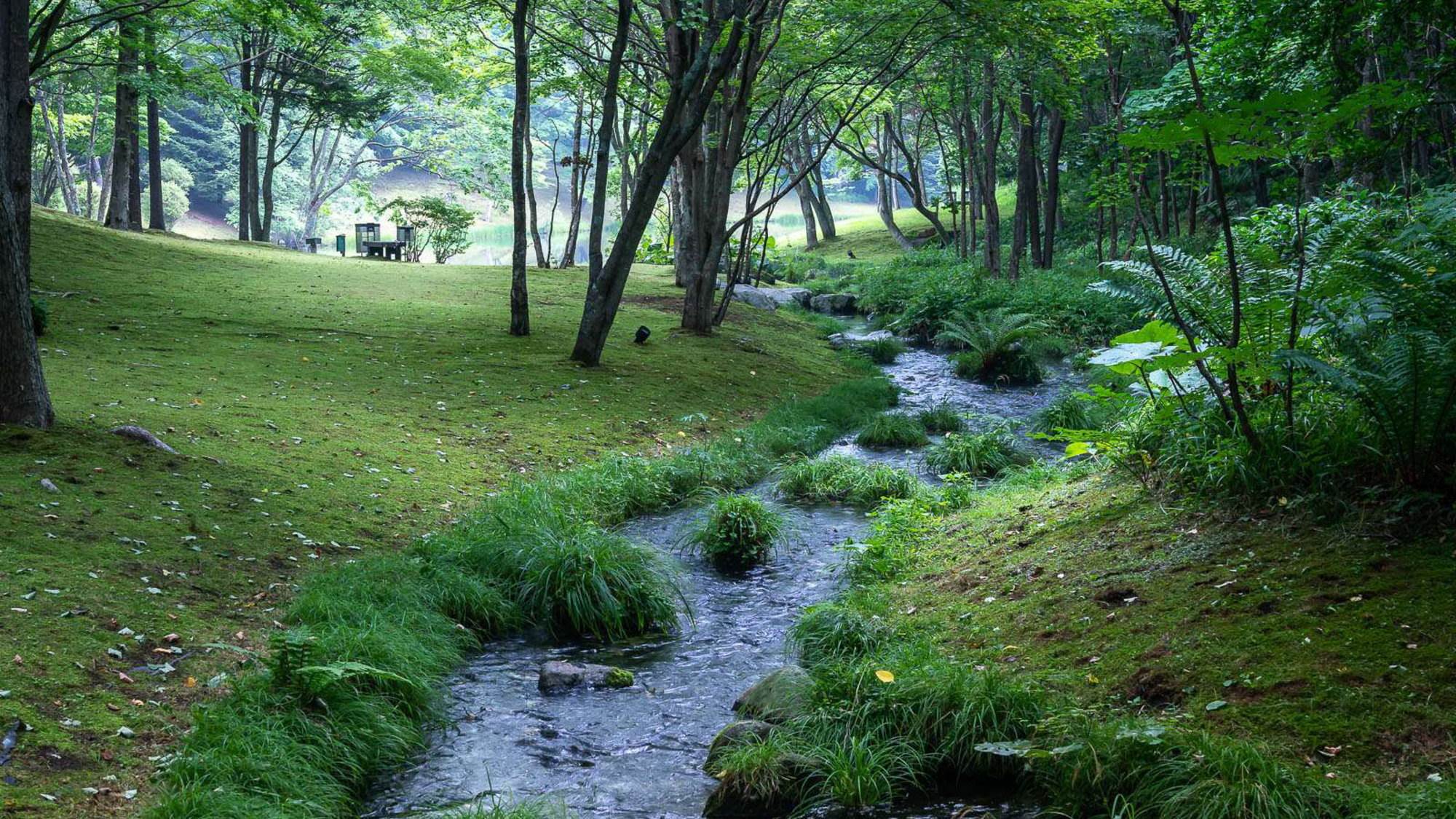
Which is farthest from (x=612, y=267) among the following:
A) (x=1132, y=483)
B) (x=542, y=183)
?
(x=542, y=183)

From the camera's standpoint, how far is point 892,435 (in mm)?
13406

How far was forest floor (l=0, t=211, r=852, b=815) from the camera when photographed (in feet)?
16.2

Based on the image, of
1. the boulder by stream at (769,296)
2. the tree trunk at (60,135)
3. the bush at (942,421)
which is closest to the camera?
the bush at (942,421)

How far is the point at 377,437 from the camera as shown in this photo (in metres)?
10.4

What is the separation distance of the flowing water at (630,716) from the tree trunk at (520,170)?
29.1 ft

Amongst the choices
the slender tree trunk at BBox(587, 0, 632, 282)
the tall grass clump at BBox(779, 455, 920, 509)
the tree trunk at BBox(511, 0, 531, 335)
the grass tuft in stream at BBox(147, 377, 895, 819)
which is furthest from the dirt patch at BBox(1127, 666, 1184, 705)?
the tree trunk at BBox(511, 0, 531, 335)

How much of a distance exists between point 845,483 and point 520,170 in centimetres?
819

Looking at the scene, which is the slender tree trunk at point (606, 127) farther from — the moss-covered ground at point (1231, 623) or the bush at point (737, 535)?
the moss-covered ground at point (1231, 623)

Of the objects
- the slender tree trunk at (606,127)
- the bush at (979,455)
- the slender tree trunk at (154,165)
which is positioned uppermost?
the slender tree trunk at (154,165)

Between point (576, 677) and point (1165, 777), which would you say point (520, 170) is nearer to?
point (576, 677)

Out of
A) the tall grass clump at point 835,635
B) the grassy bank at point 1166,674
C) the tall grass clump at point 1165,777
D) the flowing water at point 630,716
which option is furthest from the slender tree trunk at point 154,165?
the tall grass clump at point 1165,777

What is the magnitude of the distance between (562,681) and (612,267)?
9553mm

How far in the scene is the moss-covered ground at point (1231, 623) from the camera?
4008 mm

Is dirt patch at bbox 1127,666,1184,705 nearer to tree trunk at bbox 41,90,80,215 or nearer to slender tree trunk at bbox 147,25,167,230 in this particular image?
slender tree trunk at bbox 147,25,167,230
